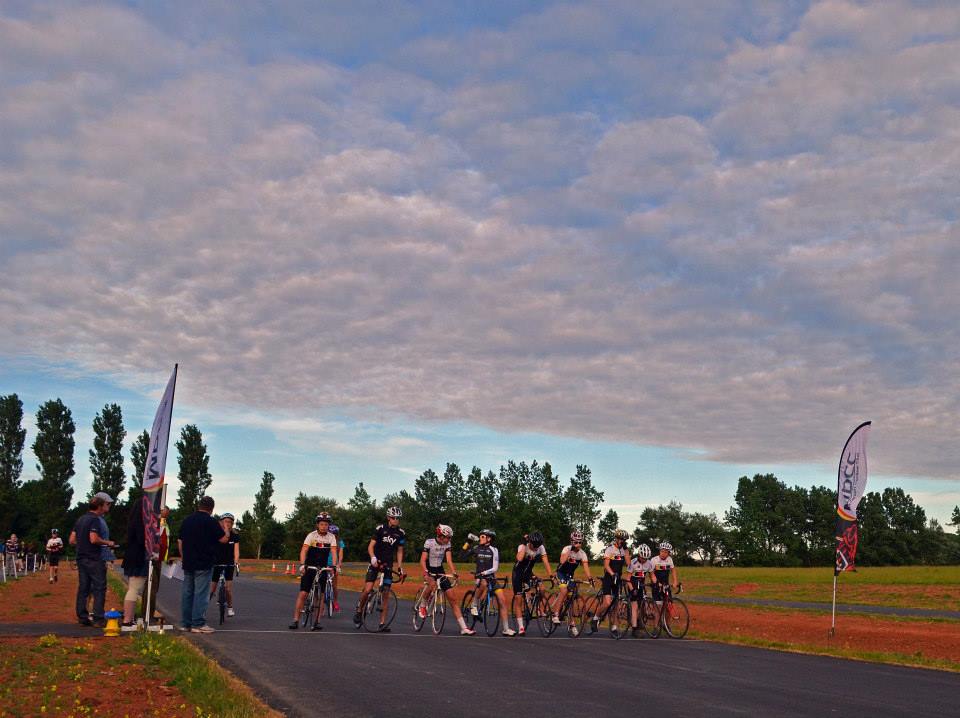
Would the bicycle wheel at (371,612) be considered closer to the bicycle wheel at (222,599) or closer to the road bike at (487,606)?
the road bike at (487,606)

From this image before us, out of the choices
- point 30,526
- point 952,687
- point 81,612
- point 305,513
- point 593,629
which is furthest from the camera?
point 305,513

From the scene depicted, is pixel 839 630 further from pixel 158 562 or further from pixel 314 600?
pixel 158 562

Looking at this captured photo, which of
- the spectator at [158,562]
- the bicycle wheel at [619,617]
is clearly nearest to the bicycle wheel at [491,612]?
the bicycle wheel at [619,617]

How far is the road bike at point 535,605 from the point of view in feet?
65.3

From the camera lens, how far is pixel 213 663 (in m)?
11.7

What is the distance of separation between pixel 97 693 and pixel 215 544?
21.8ft

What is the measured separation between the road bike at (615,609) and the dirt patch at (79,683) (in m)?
10.3

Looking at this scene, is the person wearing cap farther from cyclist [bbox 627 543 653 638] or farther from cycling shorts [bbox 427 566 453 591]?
cyclist [bbox 627 543 653 638]

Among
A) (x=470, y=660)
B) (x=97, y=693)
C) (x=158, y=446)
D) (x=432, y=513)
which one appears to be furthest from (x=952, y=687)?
(x=432, y=513)

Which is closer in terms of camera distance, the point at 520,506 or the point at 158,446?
the point at 158,446

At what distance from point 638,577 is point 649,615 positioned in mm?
825

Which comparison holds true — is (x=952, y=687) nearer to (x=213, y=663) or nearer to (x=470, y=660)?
(x=470, y=660)

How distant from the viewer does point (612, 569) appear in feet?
67.9

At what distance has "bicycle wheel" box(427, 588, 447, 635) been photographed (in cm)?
1889
